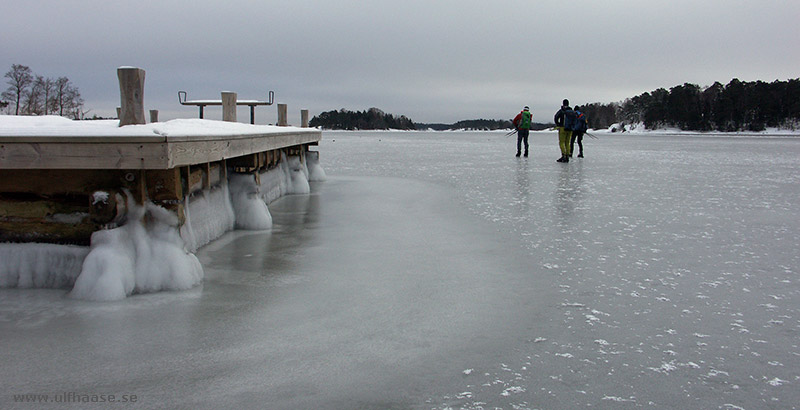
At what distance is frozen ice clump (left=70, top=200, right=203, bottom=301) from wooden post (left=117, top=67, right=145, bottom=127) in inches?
27.0

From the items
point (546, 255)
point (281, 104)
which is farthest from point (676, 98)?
point (546, 255)

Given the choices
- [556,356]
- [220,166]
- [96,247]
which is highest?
[220,166]

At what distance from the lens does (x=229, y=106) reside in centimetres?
1116

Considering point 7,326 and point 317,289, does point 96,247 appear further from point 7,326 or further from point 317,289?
point 317,289

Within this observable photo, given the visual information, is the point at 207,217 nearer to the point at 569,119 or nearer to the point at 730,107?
the point at 569,119

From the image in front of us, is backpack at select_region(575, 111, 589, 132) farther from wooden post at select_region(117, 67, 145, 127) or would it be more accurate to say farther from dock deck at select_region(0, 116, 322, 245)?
wooden post at select_region(117, 67, 145, 127)

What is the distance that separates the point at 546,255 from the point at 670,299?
1380mm

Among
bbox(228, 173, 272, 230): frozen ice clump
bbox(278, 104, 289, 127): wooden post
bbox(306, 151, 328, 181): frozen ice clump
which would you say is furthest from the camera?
bbox(278, 104, 289, 127): wooden post

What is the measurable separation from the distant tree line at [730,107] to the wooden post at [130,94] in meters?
99.3

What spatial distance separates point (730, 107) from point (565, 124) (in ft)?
308

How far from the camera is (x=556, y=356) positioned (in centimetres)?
284

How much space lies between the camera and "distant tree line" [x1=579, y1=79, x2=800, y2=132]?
93438 millimetres

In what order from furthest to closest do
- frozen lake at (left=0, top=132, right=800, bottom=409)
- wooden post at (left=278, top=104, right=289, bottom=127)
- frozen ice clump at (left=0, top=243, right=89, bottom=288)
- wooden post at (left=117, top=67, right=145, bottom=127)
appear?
1. wooden post at (left=278, top=104, right=289, bottom=127)
2. wooden post at (left=117, top=67, right=145, bottom=127)
3. frozen ice clump at (left=0, top=243, right=89, bottom=288)
4. frozen lake at (left=0, top=132, right=800, bottom=409)

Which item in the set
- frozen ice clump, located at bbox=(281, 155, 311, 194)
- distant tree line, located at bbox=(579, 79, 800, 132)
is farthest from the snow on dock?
distant tree line, located at bbox=(579, 79, 800, 132)
